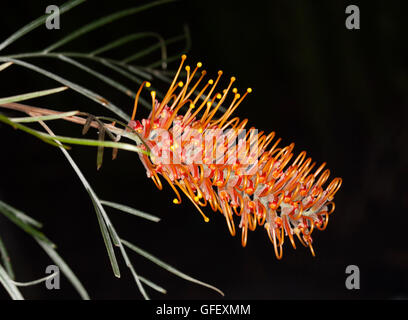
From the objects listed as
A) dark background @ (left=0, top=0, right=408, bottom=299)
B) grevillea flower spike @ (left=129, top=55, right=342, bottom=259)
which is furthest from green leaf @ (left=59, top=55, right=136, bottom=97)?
dark background @ (left=0, top=0, right=408, bottom=299)

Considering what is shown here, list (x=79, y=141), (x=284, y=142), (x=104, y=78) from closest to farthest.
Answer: (x=79, y=141)
(x=104, y=78)
(x=284, y=142)

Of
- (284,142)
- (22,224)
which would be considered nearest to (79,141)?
(22,224)

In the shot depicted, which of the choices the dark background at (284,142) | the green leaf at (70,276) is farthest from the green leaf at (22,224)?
the dark background at (284,142)

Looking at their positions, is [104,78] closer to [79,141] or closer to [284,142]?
[79,141]

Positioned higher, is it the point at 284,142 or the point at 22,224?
the point at 284,142

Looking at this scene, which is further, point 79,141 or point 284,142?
point 284,142

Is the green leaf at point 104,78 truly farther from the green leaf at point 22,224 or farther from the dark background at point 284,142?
the dark background at point 284,142
